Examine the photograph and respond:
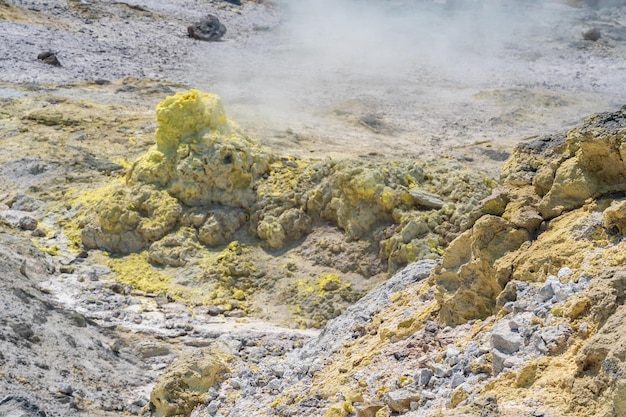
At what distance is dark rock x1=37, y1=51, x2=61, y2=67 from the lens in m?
16.9

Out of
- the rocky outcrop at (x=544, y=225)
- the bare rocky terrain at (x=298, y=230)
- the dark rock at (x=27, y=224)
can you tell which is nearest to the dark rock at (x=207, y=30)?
the bare rocky terrain at (x=298, y=230)

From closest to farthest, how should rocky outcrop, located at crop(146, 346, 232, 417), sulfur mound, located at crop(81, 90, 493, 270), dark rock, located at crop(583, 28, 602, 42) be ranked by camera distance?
rocky outcrop, located at crop(146, 346, 232, 417) → sulfur mound, located at crop(81, 90, 493, 270) → dark rock, located at crop(583, 28, 602, 42)

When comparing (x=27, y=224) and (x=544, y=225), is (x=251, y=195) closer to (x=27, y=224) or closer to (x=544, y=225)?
(x=27, y=224)

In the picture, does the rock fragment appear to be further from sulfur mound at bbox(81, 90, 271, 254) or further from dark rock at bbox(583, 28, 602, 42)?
dark rock at bbox(583, 28, 602, 42)

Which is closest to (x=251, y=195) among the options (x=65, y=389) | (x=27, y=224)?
(x=27, y=224)

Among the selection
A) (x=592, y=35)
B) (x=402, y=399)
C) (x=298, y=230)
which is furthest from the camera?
(x=592, y=35)

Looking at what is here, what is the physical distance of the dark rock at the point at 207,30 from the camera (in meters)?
21.8

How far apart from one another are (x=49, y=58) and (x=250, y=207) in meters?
8.66

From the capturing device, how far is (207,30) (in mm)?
22047

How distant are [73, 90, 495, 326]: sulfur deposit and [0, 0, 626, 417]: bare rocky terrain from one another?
0.02 m

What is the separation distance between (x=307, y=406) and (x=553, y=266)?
150 centimetres

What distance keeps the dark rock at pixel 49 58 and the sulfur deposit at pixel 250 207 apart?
718 cm

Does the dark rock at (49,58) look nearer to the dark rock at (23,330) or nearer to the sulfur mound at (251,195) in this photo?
the sulfur mound at (251,195)

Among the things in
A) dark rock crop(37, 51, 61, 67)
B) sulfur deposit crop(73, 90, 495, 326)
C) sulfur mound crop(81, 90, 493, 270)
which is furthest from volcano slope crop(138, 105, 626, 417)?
dark rock crop(37, 51, 61, 67)
